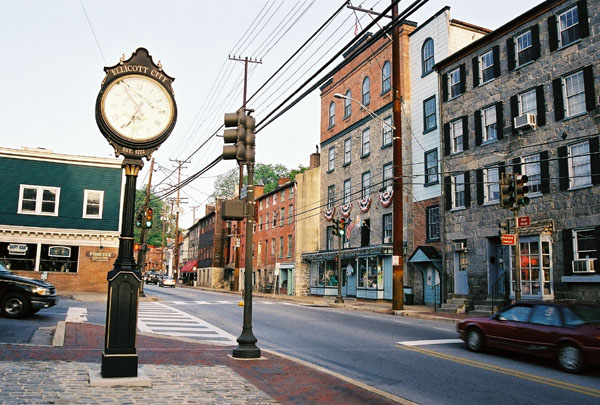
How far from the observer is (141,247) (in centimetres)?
3222

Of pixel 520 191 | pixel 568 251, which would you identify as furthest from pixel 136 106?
pixel 568 251

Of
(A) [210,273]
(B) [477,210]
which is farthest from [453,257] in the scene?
(A) [210,273]

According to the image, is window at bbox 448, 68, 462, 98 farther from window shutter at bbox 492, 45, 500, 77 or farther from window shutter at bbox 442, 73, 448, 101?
window shutter at bbox 492, 45, 500, 77

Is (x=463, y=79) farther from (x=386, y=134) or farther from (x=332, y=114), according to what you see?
(x=332, y=114)

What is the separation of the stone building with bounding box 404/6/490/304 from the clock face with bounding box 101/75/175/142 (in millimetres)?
22532

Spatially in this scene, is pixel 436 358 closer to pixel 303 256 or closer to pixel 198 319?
pixel 198 319

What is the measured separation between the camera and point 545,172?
2253 cm

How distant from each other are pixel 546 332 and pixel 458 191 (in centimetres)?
1735

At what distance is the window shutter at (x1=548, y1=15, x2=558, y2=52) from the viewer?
2269 centimetres

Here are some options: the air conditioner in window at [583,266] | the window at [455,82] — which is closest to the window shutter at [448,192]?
the window at [455,82]

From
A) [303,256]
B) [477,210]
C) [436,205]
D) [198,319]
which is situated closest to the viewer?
[198,319]

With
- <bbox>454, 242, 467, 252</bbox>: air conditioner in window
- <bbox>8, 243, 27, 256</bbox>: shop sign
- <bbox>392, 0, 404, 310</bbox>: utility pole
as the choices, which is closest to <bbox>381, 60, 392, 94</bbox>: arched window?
<bbox>392, 0, 404, 310</bbox>: utility pole

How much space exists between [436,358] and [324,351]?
247 centimetres

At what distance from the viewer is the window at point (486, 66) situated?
85.9 feet
